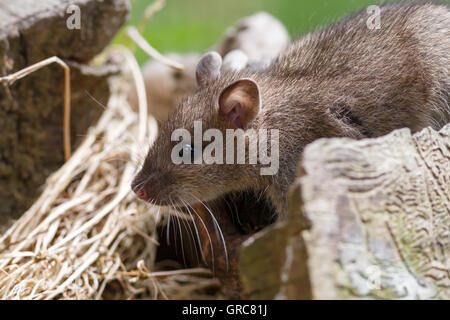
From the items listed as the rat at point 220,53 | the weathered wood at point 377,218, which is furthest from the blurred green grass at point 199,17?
the weathered wood at point 377,218

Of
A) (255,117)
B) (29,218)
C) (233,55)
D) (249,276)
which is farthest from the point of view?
(233,55)

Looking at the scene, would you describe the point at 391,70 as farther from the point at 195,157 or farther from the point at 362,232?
the point at 362,232

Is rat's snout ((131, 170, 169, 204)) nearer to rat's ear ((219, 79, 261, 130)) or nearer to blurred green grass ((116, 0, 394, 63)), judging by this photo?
rat's ear ((219, 79, 261, 130))

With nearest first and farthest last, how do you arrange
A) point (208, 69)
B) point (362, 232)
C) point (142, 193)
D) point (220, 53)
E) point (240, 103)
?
point (362, 232) < point (240, 103) < point (142, 193) < point (208, 69) < point (220, 53)

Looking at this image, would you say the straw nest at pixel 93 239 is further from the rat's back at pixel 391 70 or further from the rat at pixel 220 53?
the rat's back at pixel 391 70

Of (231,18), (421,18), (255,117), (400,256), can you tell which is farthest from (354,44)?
(231,18)

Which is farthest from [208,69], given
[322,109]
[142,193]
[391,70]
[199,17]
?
[199,17]

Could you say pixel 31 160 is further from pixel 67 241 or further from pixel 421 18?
pixel 421 18
